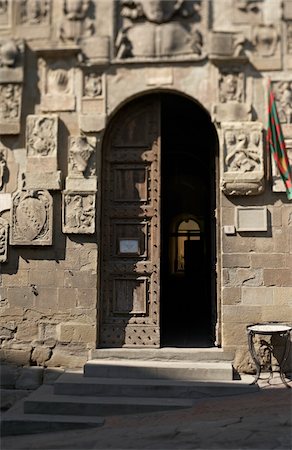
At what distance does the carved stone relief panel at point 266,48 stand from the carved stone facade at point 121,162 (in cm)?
2

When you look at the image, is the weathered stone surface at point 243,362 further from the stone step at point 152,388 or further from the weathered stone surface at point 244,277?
the weathered stone surface at point 244,277

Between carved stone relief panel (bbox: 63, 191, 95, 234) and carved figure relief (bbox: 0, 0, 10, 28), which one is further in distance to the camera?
carved figure relief (bbox: 0, 0, 10, 28)

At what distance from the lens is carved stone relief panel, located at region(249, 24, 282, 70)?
236 inches

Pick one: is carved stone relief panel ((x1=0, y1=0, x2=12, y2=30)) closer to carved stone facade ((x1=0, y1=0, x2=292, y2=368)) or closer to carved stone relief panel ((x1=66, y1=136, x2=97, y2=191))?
carved stone facade ((x1=0, y1=0, x2=292, y2=368))

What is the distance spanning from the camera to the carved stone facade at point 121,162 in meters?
5.84

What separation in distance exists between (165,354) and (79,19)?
170 inches

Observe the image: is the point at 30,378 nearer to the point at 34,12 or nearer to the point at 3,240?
the point at 3,240

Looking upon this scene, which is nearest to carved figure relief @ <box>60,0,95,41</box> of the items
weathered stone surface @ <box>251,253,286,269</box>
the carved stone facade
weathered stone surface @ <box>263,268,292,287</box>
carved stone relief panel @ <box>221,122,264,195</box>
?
the carved stone facade

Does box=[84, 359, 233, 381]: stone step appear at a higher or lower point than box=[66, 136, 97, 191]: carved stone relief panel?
lower

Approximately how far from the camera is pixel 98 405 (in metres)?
4.84

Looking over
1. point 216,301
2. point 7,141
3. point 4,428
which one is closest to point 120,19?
point 7,141

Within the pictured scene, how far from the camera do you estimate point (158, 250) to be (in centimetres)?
612

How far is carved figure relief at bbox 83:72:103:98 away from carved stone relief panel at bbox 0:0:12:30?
4.36 feet

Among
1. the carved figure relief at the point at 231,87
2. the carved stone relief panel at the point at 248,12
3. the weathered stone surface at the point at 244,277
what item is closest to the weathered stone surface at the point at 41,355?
the weathered stone surface at the point at 244,277
